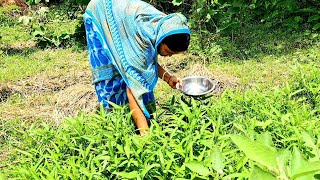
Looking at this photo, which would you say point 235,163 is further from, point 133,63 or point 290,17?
point 290,17

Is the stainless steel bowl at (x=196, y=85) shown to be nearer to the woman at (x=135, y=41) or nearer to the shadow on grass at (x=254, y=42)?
the woman at (x=135, y=41)

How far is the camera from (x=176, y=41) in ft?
7.95

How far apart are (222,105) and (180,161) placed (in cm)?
64

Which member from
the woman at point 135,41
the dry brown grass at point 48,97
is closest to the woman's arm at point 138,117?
the woman at point 135,41

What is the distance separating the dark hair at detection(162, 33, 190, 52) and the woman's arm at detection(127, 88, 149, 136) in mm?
356

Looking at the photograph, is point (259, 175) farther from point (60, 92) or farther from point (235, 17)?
point (235, 17)

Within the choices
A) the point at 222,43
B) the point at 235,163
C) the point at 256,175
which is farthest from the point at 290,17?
the point at 256,175

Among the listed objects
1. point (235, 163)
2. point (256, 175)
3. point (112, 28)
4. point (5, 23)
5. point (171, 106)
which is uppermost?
point (256, 175)

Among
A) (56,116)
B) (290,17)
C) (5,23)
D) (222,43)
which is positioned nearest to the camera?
(56,116)

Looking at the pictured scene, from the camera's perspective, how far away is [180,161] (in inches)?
77.7

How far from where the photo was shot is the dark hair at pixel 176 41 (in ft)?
7.89

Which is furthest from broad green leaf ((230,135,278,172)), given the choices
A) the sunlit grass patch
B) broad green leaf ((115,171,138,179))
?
the sunlit grass patch

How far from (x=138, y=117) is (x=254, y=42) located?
139 inches

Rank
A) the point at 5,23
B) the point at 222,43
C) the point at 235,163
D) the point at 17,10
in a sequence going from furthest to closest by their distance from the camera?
1. the point at 17,10
2. the point at 5,23
3. the point at 222,43
4. the point at 235,163
